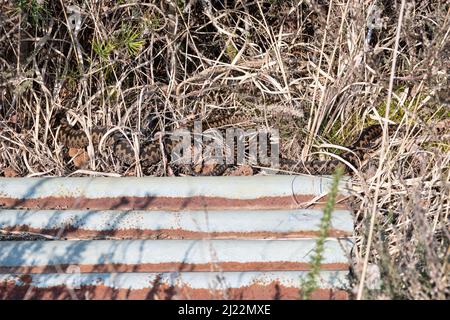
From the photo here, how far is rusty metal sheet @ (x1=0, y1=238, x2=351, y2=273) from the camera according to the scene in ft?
12.3

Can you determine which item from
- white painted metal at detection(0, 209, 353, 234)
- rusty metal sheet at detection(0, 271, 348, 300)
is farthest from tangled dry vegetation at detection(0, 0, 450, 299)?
rusty metal sheet at detection(0, 271, 348, 300)

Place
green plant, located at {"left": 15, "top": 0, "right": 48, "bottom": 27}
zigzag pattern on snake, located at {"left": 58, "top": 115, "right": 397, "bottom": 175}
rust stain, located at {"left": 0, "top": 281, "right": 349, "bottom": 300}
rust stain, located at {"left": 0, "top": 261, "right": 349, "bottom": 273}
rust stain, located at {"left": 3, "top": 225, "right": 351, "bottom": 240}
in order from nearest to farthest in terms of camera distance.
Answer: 1. rust stain, located at {"left": 0, "top": 281, "right": 349, "bottom": 300}
2. rust stain, located at {"left": 0, "top": 261, "right": 349, "bottom": 273}
3. rust stain, located at {"left": 3, "top": 225, "right": 351, "bottom": 240}
4. zigzag pattern on snake, located at {"left": 58, "top": 115, "right": 397, "bottom": 175}
5. green plant, located at {"left": 15, "top": 0, "right": 48, "bottom": 27}

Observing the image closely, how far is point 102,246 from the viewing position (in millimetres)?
3877

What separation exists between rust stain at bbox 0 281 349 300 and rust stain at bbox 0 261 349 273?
17 cm

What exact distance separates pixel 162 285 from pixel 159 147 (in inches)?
70.2

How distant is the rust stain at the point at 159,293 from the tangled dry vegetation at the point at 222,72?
1.34 metres

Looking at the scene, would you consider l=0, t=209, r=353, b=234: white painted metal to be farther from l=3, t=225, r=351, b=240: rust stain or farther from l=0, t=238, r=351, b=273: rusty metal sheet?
l=0, t=238, r=351, b=273: rusty metal sheet

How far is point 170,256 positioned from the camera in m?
3.79

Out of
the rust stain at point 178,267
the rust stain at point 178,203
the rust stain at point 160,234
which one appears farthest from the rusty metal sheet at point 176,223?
the rust stain at point 178,267

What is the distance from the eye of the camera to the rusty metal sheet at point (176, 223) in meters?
4.04

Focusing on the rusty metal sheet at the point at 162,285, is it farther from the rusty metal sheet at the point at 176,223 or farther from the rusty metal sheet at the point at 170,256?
the rusty metal sheet at the point at 176,223

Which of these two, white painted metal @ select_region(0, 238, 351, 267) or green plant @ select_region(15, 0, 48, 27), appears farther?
green plant @ select_region(15, 0, 48, 27)

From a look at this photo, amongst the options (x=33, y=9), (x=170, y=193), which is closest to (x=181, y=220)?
(x=170, y=193)
